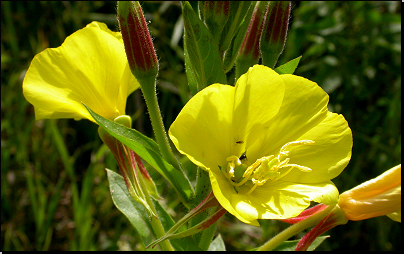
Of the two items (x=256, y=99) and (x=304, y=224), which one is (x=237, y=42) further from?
(x=304, y=224)

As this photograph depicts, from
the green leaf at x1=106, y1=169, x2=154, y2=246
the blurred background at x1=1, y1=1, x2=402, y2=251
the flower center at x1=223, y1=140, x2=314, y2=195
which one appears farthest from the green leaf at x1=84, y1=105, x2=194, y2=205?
the blurred background at x1=1, y1=1, x2=402, y2=251

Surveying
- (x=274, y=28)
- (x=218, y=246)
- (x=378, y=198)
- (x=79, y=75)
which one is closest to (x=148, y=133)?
(x=218, y=246)

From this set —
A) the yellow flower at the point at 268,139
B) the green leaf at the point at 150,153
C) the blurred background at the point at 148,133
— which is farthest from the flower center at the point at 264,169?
the blurred background at the point at 148,133

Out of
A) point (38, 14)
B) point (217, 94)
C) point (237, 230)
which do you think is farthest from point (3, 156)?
point (217, 94)

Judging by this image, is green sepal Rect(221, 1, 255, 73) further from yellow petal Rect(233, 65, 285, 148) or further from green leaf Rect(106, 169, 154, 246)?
green leaf Rect(106, 169, 154, 246)

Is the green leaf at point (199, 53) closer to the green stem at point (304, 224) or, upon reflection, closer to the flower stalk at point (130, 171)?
the flower stalk at point (130, 171)
